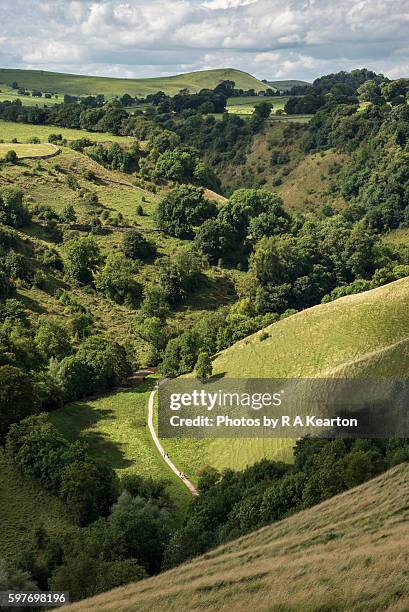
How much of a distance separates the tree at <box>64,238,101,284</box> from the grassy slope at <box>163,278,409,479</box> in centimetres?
2538

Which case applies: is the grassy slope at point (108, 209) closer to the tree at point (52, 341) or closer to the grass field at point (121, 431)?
the tree at point (52, 341)

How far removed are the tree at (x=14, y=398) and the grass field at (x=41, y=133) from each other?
85.2m

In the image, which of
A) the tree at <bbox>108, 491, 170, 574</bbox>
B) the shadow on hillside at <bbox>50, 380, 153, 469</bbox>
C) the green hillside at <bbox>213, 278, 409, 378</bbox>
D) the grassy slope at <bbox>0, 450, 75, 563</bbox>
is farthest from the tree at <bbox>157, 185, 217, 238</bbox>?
the tree at <bbox>108, 491, 170, 574</bbox>

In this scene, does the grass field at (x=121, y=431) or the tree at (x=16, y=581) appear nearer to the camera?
the tree at (x=16, y=581)

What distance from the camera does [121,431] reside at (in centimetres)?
5275

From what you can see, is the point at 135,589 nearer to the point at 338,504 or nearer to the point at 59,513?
the point at 338,504

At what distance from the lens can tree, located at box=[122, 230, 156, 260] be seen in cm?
8475

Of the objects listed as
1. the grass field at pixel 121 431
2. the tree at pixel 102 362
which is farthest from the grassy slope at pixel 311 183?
the grass field at pixel 121 431

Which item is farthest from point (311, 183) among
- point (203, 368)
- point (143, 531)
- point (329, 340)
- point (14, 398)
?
point (143, 531)

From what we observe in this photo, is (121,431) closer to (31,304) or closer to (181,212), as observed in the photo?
(31,304)

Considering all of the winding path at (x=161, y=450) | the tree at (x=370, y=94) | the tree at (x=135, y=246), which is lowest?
the winding path at (x=161, y=450)

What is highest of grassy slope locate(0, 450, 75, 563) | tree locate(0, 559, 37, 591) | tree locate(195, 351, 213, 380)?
tree locate(195, 351, 213, 380)

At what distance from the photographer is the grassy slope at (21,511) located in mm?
33969

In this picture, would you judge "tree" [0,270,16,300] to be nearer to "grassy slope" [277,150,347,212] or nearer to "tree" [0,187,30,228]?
"tree" [0,187,30,228]
